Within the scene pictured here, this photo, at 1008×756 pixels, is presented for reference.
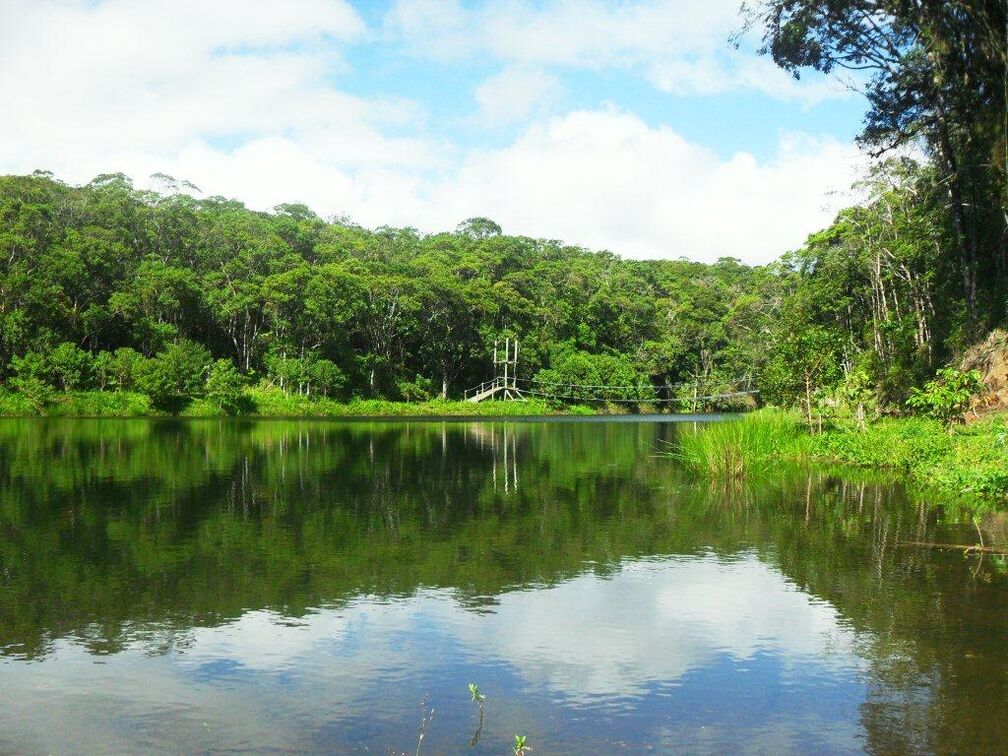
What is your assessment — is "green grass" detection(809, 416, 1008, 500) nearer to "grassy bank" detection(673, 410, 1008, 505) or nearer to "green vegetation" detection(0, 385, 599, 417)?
"grassy bank" detection(673, 410, 1008, 505)

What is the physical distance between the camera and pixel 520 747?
14.6 ft

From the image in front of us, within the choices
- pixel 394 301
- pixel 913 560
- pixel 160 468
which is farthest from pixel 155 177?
pixel 913 560

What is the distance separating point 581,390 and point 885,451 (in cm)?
5180

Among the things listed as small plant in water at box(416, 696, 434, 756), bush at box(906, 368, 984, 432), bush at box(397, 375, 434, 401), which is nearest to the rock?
bush at box(906, 368, 984, 432)

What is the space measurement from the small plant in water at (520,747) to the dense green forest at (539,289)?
19111 mm

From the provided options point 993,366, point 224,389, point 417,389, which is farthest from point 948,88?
point 417,389

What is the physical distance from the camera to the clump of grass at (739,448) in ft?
59.9

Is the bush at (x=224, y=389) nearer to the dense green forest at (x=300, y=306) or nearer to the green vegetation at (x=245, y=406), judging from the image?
the green vegetation at (x=245, y=406)

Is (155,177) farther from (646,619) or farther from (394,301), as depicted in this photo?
(646,619)

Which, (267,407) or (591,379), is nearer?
(267,407)

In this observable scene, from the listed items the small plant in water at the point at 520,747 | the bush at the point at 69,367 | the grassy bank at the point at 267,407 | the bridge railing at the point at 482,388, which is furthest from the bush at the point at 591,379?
the small plant in water at the point at 520,747

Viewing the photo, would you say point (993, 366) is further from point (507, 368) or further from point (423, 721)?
point (507, 368)

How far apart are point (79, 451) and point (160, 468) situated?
577 centimetres

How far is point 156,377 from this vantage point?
5078 centimetres
